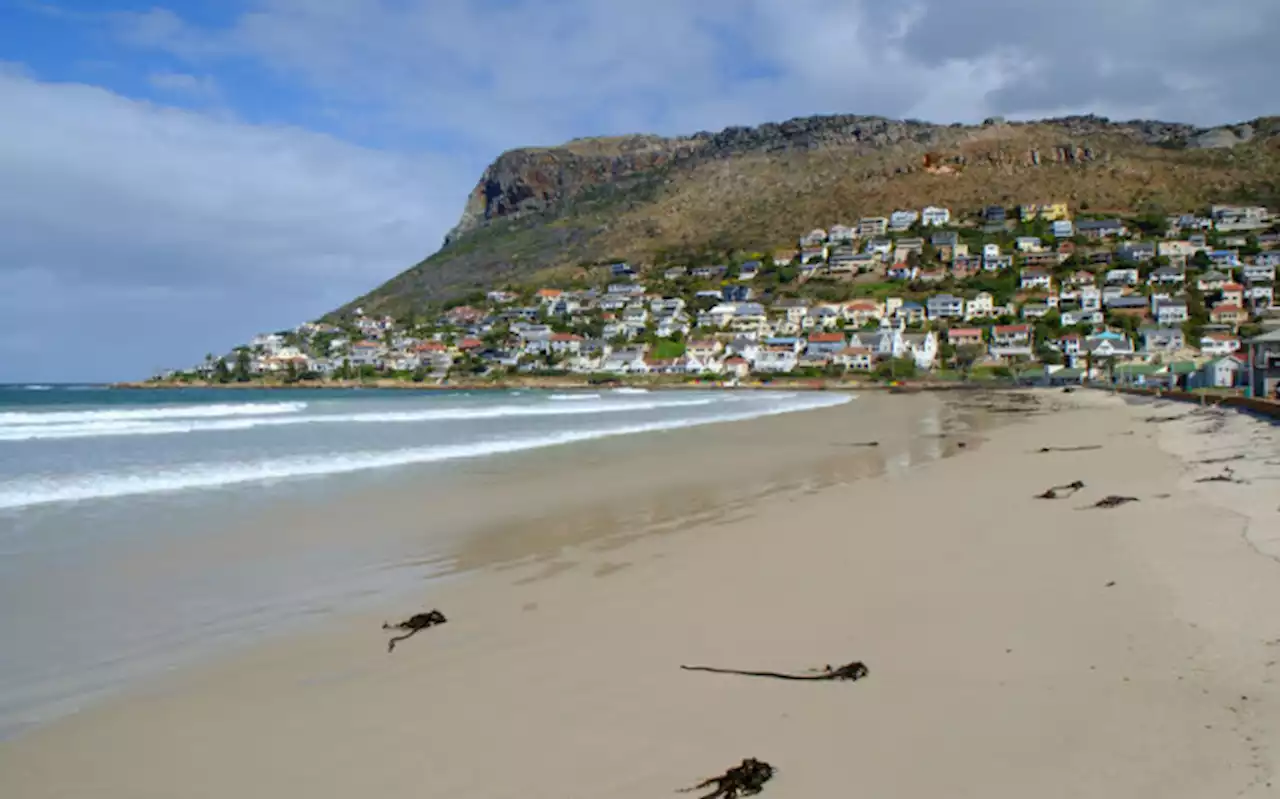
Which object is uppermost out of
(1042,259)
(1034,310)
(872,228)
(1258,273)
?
(872,228)

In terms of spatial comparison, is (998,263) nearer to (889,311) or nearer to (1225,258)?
(889,311)

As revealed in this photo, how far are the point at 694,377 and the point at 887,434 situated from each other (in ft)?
224

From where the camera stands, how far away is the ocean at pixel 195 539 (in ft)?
16.1

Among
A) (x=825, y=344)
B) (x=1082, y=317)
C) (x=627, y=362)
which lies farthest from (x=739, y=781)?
(x=1082, y=317)

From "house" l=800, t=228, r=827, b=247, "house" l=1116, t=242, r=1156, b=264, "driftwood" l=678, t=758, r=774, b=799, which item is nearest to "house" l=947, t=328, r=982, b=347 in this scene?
"house" l=1116, t=242, r=1156, b=264

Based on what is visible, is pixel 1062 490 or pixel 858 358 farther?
pixel 858 358

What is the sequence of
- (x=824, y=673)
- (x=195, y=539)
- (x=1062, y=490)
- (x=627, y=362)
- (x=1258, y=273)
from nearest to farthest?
(x=824, y=673) < (x=195, y=539) < (x=1062, y=490) < (x=1258, y=273) < (x=627, y=362)

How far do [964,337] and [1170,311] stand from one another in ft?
64.0

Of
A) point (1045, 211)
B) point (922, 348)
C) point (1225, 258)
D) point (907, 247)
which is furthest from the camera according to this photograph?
point (1045, 211)

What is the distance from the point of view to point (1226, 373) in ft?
133

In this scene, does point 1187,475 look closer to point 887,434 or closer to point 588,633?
point 588,633

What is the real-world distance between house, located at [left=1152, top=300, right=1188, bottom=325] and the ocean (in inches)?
3276

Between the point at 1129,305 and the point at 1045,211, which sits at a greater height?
the point at 1045,211

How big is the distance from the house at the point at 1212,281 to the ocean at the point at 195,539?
94.4 metres
